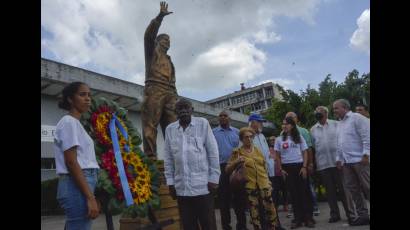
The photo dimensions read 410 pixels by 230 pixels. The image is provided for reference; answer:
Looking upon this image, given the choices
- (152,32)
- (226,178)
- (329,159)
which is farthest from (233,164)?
(152,32)

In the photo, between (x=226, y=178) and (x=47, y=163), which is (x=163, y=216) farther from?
(x=47, y=163)

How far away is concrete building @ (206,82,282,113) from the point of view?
243 ft

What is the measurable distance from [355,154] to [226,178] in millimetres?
1743

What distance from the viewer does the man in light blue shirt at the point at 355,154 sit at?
5.29 metres

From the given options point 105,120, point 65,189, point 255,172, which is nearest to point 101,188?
point 105,120

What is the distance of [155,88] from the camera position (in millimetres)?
5906

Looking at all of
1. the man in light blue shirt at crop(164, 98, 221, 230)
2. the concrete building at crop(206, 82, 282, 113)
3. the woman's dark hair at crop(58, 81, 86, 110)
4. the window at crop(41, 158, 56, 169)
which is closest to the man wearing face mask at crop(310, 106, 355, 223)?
the man in light blue shirt at crop(164, 98, 221, 230)

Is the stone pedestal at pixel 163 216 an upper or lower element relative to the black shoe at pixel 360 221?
upper

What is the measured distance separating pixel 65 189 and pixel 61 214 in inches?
435

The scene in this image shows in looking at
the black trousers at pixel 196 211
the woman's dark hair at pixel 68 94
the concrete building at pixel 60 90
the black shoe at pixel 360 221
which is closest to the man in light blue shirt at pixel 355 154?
the black shoe at pixel 360 221

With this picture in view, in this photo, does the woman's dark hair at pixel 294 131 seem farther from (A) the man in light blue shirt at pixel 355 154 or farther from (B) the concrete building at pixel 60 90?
(B) the concrete building at pixel 60 90

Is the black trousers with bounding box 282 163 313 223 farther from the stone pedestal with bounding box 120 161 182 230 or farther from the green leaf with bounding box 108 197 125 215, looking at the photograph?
the green leaf with bounding box 108 197 125 215
